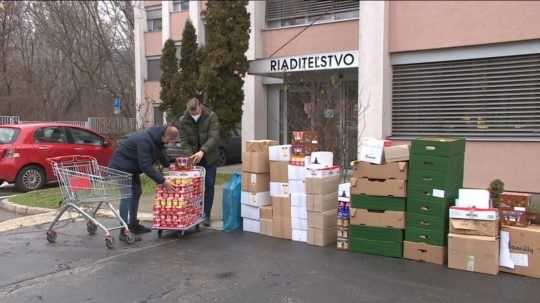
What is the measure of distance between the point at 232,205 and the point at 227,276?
7.37ft

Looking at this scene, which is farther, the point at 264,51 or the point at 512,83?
the point at 264,51

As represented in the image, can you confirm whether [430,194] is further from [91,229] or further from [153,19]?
[153,19]

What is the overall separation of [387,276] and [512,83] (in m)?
7.26

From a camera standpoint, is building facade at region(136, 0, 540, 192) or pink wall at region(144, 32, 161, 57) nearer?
building facade at region(136, 0, 540, 192)

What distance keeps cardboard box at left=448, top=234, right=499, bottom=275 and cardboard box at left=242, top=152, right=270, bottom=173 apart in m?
2.78

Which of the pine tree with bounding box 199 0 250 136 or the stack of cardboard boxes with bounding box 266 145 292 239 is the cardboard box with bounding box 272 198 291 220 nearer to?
the stack of cardboard boxes with bounding box 266 145 292 239

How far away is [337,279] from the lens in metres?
5.52

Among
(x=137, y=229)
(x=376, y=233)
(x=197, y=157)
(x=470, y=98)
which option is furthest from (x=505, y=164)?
(x=137, y=229)

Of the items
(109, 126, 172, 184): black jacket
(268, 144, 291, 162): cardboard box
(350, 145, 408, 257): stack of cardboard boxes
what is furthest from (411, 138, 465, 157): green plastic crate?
(109, 126, 172, 184): black jacket

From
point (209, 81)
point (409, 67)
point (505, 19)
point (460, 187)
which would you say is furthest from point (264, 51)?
point (460, 187)

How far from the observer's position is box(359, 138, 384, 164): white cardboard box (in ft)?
21.1

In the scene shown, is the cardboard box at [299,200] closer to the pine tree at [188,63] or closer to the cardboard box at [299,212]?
the cardboard box at [299,212]

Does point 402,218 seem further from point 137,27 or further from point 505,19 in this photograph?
point 137,27

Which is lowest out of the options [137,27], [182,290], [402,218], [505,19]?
[182,290]
